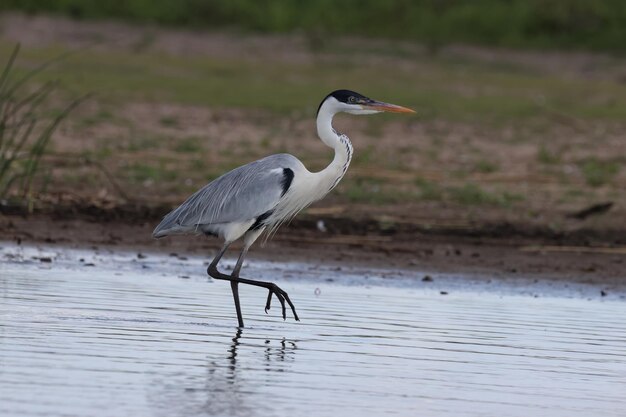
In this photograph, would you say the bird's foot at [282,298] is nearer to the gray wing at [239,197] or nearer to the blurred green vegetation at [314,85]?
the gray wing at [239,197]

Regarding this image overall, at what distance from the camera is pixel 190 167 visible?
16.1 m

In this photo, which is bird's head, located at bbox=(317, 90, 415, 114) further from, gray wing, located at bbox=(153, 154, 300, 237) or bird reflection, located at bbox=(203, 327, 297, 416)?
bird reflection, located at bbox=(203, 327, 297, 416)

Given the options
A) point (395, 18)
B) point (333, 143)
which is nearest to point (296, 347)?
point (333, 143)

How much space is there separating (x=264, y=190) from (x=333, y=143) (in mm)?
532

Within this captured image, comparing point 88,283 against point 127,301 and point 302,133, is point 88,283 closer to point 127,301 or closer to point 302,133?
point 127,301

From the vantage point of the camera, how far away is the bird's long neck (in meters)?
9.63

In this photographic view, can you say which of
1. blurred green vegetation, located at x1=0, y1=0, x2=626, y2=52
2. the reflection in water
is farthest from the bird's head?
blurred green vegetation, located at x1=0, y1=0, x2=626, y2=52

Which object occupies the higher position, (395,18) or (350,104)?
(395,18)

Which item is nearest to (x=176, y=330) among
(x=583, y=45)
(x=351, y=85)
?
(x=351, y=85)

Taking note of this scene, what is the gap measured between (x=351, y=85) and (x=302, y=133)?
18.3 feet

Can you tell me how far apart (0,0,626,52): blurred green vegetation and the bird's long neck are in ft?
65.5

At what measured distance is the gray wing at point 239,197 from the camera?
379 inches

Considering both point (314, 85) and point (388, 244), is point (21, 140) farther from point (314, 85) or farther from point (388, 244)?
point (314, 85)

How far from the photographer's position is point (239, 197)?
31.6 feet
